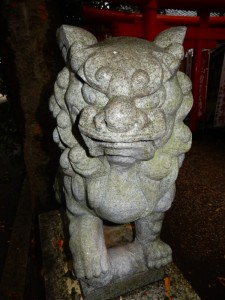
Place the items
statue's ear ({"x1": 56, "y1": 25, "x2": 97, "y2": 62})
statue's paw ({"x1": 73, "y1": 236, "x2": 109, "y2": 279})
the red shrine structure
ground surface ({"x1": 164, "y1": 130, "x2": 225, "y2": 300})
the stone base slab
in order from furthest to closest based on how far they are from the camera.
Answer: the red shrine structure
ground surface ({"x1": 164, "y1": 130, "x2": 225, "y2": 300})
the stone base slab
statue's paw ({"x1": 73, "y1": 236, "x2": 109, "y2": 279})
statue's ear ({"x1": 56, "y1": 25, "x2": 97, "y2": 62})

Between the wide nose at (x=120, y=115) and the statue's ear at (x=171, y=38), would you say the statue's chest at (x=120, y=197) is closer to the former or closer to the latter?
the wide nose at (x=120, y=115)

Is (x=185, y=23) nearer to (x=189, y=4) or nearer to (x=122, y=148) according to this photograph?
(x=189, y=4)

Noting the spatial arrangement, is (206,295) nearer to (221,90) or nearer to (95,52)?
(95,52)

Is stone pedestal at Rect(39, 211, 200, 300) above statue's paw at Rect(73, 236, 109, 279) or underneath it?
underneath

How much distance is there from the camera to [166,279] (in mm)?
1329

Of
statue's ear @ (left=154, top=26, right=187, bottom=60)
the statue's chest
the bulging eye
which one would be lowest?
the statue's chest

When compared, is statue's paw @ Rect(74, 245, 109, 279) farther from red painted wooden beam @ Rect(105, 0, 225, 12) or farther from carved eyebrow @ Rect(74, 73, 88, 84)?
red painted wooden beam @ Rect(105, 0, 225, 12)

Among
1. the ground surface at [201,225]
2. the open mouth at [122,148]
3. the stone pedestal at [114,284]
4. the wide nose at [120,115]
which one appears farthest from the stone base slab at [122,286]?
the ground surface at [201,225]

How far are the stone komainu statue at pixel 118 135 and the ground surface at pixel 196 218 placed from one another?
3.86 ft

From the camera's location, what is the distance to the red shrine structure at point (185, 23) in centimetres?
347

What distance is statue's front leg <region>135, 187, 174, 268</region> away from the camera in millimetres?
1169

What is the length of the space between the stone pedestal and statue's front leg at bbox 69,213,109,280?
16 centimetres

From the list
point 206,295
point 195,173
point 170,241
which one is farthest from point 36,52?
point 195,173

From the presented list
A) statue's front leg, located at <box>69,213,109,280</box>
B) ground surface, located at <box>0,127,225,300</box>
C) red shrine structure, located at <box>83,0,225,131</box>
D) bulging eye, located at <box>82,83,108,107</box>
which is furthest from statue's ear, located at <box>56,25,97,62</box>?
red shrine structure, located at <box>83,0,225,131</box>
